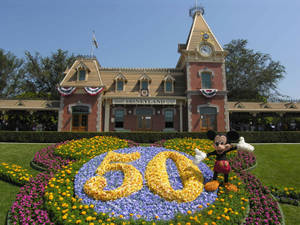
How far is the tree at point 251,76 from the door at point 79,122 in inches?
1048

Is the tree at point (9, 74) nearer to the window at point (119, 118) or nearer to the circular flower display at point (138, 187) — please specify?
the window at point (119, 118)

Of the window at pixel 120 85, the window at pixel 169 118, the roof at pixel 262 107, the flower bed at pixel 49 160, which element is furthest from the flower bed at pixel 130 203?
the roof at pixel 262 107

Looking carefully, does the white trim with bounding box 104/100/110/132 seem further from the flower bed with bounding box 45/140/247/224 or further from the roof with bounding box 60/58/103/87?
the flower bed with bounding box 45/140/247/224

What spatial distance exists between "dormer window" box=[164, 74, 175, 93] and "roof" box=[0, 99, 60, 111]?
12.1m

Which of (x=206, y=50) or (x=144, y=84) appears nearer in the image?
(x=206, y=50)

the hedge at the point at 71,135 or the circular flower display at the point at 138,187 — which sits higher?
the hedge at the point at 71,135

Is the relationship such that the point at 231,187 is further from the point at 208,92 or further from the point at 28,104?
the point at 28,104

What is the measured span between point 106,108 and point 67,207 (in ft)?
53.1

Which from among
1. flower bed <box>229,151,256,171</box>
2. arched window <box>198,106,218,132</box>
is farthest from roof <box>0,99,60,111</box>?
flower bed <box>229,151,256,171</box>

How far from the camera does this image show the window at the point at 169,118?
830 inches

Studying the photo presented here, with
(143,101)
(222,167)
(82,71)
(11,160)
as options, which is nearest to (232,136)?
(222,167)

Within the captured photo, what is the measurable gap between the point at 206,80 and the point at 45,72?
30352mm

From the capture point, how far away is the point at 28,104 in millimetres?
20797

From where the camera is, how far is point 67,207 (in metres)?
4.94
